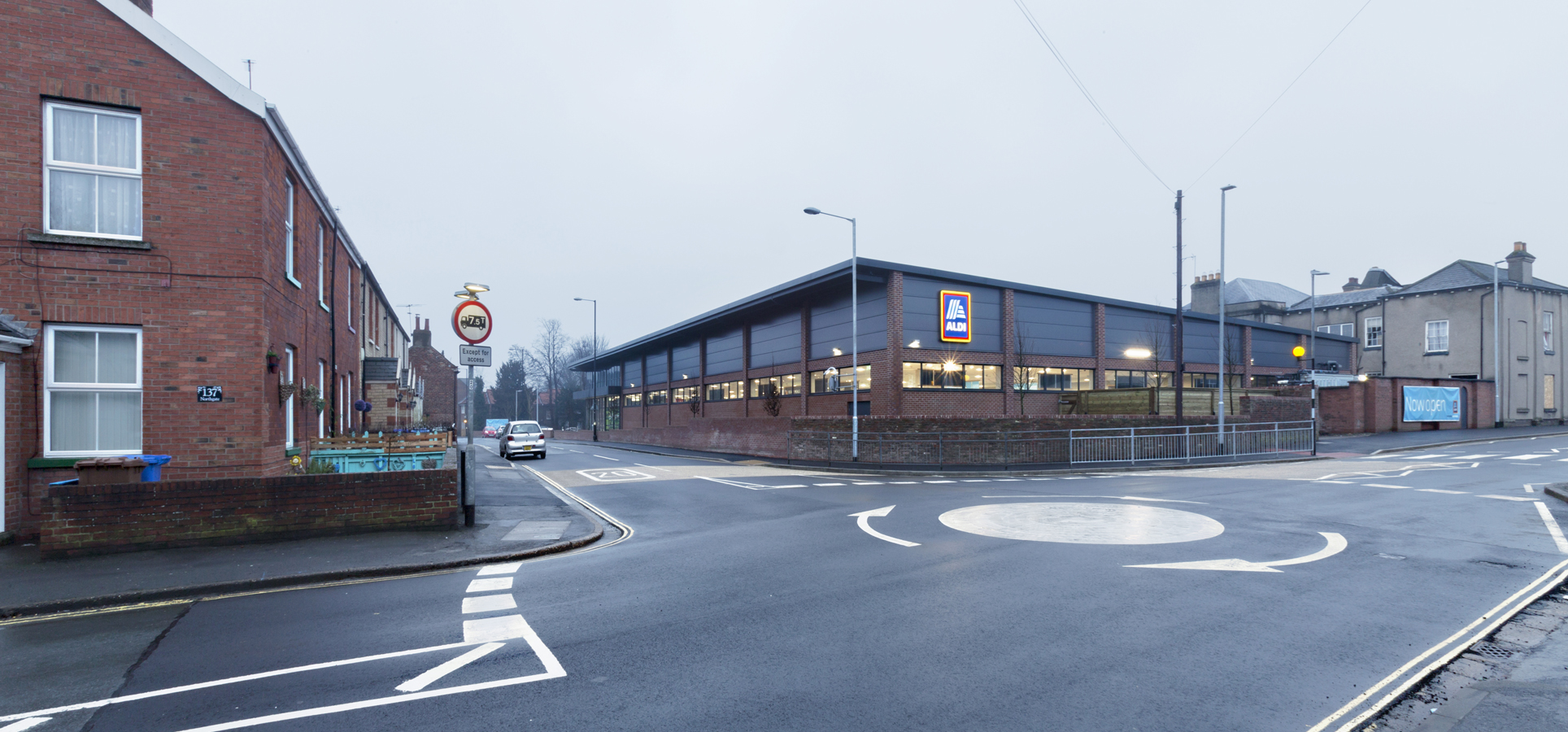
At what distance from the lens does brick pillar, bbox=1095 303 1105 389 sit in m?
37.3

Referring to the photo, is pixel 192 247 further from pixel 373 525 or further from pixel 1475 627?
pixel 1475 627

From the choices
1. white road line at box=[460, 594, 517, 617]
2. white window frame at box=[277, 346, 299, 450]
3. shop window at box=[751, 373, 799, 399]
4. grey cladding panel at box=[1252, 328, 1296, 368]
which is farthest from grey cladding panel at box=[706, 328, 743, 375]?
white road line at box=[460, 594, 517, 617]

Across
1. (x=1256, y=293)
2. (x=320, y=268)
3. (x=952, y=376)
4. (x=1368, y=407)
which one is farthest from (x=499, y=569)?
(x=1256, y=293)

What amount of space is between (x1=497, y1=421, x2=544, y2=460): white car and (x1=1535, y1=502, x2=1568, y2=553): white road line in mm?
29822

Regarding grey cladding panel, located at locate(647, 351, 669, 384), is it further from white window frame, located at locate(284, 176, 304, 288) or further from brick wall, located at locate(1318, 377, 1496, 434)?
brick wall, located at locate(1318, 377, 1496, 434)

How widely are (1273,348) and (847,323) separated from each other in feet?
112

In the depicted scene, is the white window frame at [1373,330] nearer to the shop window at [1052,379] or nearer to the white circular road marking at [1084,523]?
the shop window at [1052,379]

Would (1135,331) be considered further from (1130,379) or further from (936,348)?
(936,348)

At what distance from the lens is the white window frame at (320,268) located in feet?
52.8

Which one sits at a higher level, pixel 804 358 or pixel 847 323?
pixel 847 323

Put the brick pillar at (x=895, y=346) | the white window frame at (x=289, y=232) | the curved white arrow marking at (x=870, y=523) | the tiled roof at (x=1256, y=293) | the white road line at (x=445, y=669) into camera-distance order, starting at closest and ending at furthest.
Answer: the white road line at (x=445, y=669)
the curved white arrow marking at (x=870, y=523)
the white window frame at (x=289, y=232)
the brick pillar at (x=895, y=346)
the tiled roof at (x=1256, y=293)

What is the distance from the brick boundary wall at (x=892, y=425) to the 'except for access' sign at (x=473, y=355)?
16335 millimetres

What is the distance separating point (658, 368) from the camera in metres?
54.3

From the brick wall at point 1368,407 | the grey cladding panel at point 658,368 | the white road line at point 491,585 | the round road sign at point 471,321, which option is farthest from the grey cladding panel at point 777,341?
the white road line at point 491,585
